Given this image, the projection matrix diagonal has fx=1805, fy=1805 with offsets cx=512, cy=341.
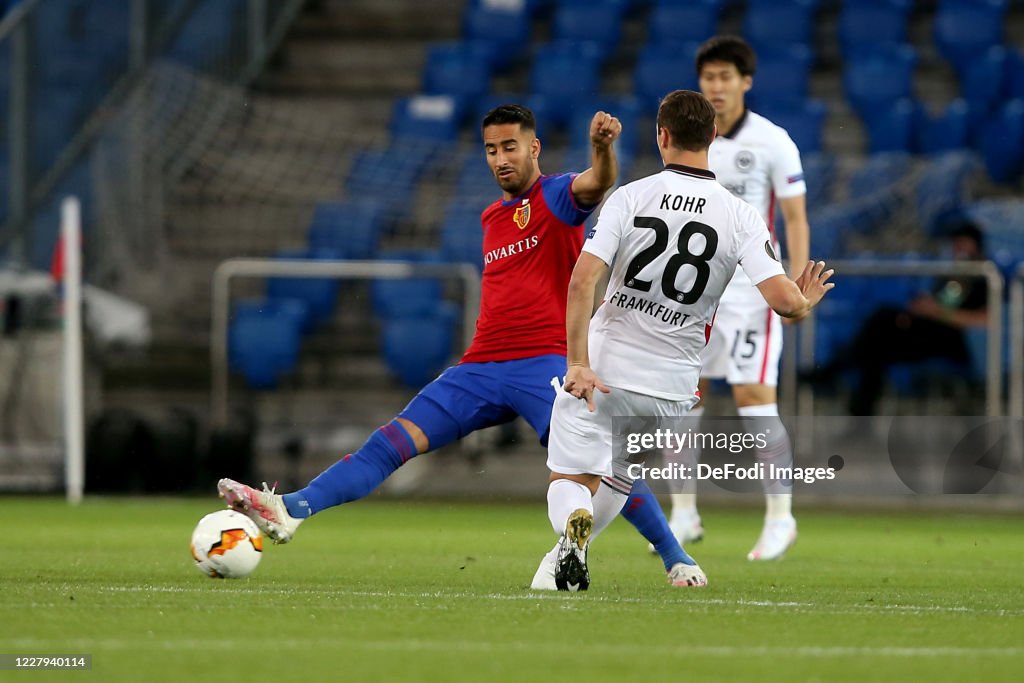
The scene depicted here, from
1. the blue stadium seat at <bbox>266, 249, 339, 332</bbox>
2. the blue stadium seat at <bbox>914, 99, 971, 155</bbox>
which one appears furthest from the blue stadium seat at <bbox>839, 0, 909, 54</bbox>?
the blue stadium seat at <bbox>266, 249, 339, 332</bbox>

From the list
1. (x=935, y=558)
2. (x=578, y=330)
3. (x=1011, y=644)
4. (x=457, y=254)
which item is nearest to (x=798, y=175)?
(x=935, y=558)

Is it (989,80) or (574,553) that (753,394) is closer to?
(574,553)

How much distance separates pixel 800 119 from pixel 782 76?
82 cm

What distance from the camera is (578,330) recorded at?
6.00m

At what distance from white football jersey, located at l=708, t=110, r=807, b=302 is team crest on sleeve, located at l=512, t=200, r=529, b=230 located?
6.78 ft

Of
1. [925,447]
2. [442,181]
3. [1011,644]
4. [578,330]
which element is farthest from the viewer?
[442,181]

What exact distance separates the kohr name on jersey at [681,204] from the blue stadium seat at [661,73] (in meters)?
10.9

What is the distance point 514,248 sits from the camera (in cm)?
684

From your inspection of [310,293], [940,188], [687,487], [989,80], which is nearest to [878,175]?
[940,188]

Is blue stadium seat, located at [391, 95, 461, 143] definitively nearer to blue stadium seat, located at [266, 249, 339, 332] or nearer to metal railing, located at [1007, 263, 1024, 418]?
blue stadium seat, located at [266, 249, 339, 332]

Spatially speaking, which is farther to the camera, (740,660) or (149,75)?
(149,75)

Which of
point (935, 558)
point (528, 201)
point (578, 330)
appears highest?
point (528, 201)

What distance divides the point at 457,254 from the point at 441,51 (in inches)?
138

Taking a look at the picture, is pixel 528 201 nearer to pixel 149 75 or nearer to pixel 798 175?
pixel 798 175
